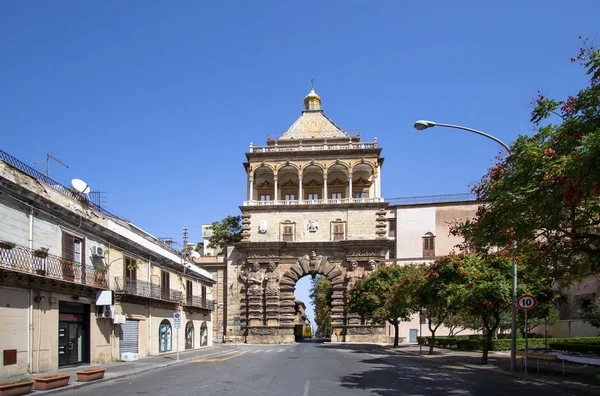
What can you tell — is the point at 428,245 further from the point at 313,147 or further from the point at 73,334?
the point at 73,334

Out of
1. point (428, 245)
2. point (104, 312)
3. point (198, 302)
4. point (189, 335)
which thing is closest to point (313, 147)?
Result: point (428, 245)

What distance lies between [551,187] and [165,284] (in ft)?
101

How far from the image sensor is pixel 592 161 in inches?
449

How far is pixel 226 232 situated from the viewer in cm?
7919

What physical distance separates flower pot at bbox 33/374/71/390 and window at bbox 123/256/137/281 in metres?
14.4

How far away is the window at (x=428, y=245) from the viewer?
63906 millimetres

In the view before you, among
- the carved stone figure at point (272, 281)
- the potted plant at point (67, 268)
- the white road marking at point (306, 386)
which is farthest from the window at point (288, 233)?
the white road marking at point (306, 386)

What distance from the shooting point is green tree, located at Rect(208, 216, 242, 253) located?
78.8m

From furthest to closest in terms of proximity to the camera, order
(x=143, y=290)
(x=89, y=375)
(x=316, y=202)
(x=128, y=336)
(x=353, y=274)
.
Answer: (x=316, y=202) → (x=353, y=274) → (x=143, y=290) → (x=128, y=336) → (x=89, y=375)

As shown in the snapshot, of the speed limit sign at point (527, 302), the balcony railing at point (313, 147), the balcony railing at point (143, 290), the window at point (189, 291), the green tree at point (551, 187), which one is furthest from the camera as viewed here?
the balcony railing at point (313, 147)

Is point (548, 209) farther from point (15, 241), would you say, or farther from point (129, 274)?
point (129, 274)

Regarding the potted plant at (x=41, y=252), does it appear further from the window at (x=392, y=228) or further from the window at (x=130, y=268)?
the window at (x=392, y=228)

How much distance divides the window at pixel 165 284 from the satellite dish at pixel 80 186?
1122cm

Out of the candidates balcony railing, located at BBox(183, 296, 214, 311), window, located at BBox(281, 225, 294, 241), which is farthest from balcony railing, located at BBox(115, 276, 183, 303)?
window, located at BBox(281, 225, 294, 241)
